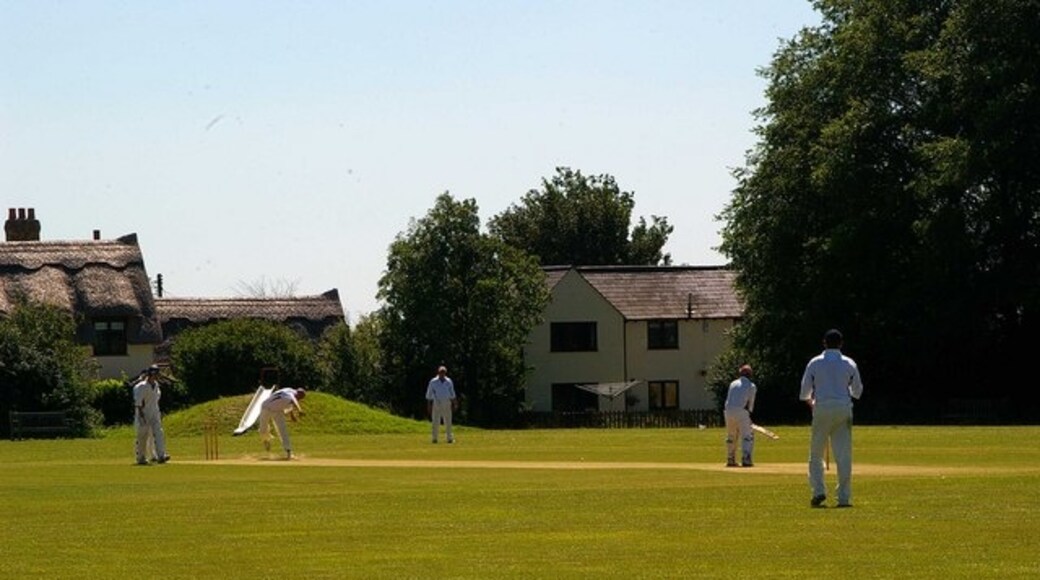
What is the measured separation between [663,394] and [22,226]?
99.8ft

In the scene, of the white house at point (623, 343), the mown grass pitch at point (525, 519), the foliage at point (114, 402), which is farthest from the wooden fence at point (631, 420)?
the mown grass pitch at point (525, 519)

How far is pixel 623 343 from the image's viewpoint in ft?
332

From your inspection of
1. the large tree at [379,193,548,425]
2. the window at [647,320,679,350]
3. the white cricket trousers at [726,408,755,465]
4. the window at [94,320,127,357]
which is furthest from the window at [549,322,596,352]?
the white cricket trousers at [726,408,755,465]

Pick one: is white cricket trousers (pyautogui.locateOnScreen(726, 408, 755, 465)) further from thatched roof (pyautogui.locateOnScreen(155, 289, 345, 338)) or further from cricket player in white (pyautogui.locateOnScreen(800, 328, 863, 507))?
thatched roof (pyautogui.locateOnScreen(155, 289, 345, 338))

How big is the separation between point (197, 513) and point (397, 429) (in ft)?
132

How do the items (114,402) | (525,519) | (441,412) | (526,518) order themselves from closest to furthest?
(525,519), (526,518), (441,412), (114,402)

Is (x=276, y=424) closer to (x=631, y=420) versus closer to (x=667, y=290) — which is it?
(x=631, y=420)

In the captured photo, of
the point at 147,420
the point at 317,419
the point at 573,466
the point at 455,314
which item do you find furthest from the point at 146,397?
the point at 455,314

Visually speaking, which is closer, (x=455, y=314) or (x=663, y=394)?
(x=455, y=314)

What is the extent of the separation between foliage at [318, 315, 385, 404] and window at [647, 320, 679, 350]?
12.9m

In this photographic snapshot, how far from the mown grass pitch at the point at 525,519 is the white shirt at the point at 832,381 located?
122cm

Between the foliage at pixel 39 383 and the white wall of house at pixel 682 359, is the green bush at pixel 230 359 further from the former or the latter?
the white wall of house at pixel 682 359

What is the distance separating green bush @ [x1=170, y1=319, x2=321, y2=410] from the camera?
81.9m

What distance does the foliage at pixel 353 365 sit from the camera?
9194 cm
